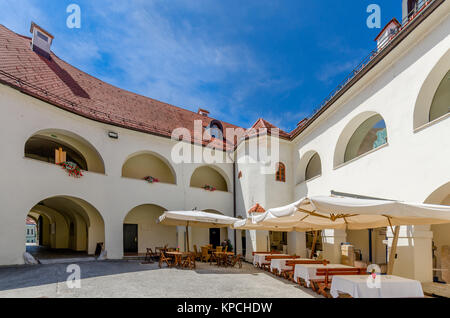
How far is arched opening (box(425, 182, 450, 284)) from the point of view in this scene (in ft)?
27.0

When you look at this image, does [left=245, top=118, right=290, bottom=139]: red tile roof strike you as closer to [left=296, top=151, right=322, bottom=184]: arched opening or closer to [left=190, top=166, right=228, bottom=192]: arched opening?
[left=296, top=151, right=322, bottom=184]: arched opening

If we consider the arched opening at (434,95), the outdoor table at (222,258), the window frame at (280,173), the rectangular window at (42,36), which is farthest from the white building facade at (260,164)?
the rectangular window at (42,36)

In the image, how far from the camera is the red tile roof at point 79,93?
12.8 metres

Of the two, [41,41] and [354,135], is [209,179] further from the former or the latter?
[41,41]

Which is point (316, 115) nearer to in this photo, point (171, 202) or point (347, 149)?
point (347, 149)

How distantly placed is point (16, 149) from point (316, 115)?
41.4ft

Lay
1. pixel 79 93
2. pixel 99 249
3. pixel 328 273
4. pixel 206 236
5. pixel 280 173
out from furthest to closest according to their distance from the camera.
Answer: pixel 206 236
pixel 280 173
pixel 79 93
pixel 99 249
pixel 328 273

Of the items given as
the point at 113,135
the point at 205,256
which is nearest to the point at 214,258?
the point at 205,256

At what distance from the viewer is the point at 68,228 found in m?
20.0

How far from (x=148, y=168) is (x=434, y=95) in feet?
47.0

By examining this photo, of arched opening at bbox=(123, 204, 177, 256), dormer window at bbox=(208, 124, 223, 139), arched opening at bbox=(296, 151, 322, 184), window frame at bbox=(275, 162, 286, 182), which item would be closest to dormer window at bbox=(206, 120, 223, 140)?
dormer window at bbox=(208, 124, 223, 139)

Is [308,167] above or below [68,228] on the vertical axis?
above

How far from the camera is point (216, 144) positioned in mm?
19562

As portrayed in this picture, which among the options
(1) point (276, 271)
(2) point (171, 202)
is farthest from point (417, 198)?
(2) point (171, 202)
